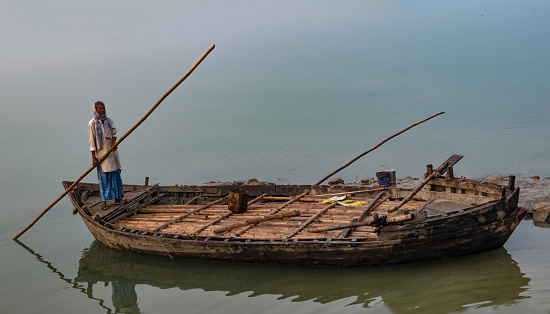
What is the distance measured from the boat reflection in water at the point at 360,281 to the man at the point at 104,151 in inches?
51.9

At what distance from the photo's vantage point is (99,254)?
8.71m

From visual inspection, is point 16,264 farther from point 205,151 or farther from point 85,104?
point 85,104

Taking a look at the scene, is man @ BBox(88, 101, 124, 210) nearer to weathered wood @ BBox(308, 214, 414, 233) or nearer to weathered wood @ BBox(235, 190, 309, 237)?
weathered wood @ BBox(235, 190, 309, 237)

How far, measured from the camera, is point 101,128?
859 centimetres

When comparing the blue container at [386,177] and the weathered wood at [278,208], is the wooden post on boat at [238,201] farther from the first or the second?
the blue container at [386,177]

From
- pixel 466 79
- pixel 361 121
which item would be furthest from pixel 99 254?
pixel 466 79

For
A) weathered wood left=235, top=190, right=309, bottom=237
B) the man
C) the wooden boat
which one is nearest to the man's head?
the man

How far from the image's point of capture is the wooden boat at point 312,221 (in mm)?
6871

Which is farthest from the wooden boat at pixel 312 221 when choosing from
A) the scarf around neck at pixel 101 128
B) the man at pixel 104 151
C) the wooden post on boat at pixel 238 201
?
the scarf around neck at pixel 101 128

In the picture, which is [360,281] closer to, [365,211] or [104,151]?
[365,211]

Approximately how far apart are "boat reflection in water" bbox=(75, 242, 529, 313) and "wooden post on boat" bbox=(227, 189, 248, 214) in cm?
99

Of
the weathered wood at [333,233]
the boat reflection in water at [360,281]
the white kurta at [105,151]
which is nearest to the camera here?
the boat reflection in water at [360,281]

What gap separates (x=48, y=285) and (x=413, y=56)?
24179 millimetres

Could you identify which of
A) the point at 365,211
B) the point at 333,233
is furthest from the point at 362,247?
the point at 365,211
